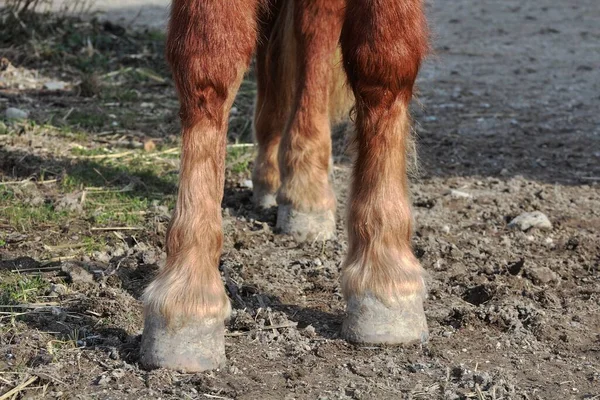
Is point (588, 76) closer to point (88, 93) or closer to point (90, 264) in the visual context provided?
point (88, 93)

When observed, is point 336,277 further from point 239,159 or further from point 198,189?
point 239,159

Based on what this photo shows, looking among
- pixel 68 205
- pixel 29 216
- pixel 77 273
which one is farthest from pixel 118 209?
pixel 77 273

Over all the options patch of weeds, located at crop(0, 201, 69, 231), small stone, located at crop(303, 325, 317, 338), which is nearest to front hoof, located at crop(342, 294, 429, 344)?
small stone, located at crop(303, 325, 317, 338)

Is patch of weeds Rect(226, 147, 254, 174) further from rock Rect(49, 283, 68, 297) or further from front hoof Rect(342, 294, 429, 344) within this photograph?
front hoof Rect(342, 294, 429, 344)

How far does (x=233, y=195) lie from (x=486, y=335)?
1851mm

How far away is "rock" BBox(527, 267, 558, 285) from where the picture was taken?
3.62 meters

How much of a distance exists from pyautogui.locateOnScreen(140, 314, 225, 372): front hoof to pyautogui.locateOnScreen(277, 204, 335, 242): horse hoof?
4.32 ft

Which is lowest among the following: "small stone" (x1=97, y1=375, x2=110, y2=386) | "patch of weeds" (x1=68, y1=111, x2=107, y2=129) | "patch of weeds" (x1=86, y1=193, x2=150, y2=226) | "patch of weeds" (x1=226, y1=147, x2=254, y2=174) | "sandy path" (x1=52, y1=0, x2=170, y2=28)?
"small stone" (x1=97, y1=375, x2=110, y2=386)

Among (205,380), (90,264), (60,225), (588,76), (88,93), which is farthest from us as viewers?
(588,76)

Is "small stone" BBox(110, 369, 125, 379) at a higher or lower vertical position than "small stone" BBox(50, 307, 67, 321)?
lower

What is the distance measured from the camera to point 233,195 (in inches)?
183

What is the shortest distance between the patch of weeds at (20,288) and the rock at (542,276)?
5.95 ft

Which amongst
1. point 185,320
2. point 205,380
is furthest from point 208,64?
point 205,380

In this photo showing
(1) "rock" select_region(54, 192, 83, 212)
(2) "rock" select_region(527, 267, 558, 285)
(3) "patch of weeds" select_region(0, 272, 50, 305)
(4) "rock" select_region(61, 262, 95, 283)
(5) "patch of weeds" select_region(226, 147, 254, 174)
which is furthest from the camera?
(5) "patch of weeds" select_region(226, 147, 254, 174)
